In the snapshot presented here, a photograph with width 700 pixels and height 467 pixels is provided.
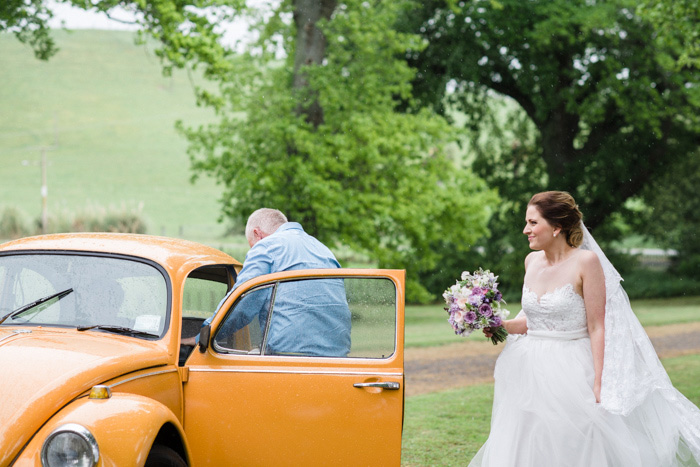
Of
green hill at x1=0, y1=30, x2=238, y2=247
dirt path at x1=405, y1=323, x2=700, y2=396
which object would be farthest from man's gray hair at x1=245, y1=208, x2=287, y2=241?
green hill at x1=0, y1=30, x2=238, y2=247

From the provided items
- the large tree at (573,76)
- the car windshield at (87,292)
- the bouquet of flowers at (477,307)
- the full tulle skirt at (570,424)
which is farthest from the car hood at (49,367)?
the large tree at (573,76)

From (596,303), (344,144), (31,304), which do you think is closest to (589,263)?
(596,303)

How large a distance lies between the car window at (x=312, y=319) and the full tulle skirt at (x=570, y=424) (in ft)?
2.99

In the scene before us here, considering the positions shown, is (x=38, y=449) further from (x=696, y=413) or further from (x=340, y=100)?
(x=340, y=100)

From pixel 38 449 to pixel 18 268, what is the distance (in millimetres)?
1545

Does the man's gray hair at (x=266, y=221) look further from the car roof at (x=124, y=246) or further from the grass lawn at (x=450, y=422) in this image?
the grass lawn at (x=450, y=422)

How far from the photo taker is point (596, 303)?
4.21 meters

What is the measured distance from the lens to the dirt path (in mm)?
12461

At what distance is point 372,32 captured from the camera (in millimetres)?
21859

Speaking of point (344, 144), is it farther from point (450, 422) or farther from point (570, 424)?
point (570, 424)

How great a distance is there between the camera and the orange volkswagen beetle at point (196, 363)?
370 cm

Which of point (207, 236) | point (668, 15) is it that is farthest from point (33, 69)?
point (668, 15)

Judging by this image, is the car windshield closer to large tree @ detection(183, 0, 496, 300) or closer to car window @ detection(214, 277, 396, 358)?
car window @ detection(214, 277, 396, 358)

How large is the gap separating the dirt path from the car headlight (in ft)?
27.4
